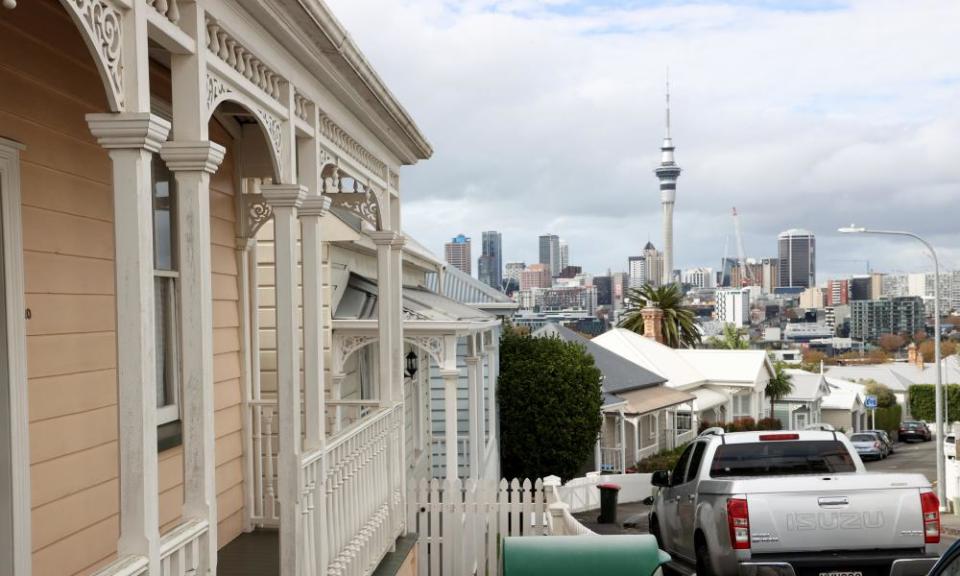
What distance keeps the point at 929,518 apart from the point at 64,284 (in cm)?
727

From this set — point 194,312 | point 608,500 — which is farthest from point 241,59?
point 608,500

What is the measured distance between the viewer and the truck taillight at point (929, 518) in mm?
9289

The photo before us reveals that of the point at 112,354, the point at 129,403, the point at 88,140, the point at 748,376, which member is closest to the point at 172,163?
the point at 129,403

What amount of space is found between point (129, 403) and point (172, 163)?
134 centimetres

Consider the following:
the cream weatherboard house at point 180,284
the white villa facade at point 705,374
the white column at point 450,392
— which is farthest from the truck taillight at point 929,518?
the white villa facade at point 705,374

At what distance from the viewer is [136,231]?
4.48 meters

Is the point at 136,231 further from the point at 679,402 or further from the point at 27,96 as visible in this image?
the point at 679,402

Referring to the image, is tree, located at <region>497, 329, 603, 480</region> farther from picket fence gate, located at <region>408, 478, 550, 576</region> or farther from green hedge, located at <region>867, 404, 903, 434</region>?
green hedge, located at <region>867, 404, 903, 434</region>

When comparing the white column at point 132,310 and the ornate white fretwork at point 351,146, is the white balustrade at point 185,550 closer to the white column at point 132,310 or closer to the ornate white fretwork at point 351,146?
the white column at point 132,310

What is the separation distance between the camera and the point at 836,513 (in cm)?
935

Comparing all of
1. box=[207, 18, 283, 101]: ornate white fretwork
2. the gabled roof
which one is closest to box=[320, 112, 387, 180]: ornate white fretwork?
box=[207, 18, 283, 101]: ornate white fretwork

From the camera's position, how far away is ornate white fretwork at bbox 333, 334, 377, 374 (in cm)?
1436

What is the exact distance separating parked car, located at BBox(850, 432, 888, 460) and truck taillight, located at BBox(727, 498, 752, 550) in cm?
4249

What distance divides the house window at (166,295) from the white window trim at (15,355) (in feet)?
7.66
